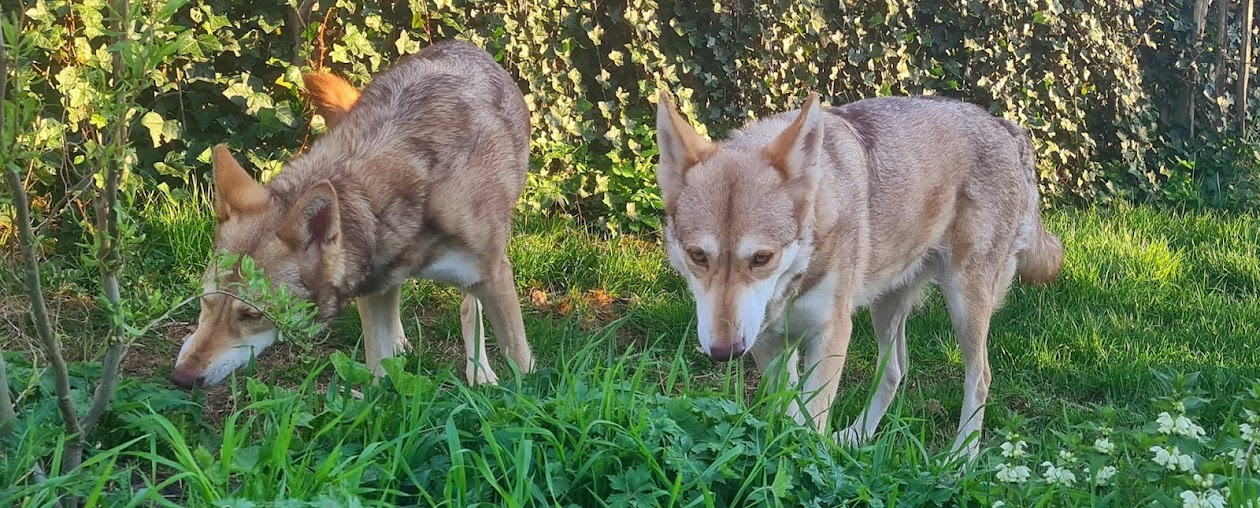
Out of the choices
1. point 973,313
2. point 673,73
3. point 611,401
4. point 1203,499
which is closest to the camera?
point 1203,499

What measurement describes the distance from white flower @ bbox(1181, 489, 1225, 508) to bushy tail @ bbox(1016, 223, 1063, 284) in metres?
2.51

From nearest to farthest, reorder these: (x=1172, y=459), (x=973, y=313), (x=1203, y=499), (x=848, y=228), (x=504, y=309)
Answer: (x=1203, y=499), (x=1172, y=459), (x=848, y=228), (x=504, y=309), (x=973, y=313)

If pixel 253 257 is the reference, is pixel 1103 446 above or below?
below

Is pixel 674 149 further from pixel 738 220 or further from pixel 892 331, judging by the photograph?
pixel 892 331

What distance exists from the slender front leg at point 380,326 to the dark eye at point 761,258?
1.64 m

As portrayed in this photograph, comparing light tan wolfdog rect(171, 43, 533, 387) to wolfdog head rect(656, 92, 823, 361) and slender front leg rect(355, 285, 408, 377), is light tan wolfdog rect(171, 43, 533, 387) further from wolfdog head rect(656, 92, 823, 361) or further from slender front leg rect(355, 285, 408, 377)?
wolfdog head rect(656, 92, 823, 361)

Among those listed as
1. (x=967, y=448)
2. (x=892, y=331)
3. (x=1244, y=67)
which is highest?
(x=967, y=448)

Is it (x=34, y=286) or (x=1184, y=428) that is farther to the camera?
(x=1184, y=428)

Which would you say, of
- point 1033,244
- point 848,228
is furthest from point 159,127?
point 1033,244

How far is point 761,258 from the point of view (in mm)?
3420

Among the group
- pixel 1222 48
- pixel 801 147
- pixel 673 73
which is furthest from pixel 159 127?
pixel 1222 48

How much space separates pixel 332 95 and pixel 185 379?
1997 millimetres

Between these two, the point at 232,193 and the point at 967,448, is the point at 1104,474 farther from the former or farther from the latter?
the point at 232,193

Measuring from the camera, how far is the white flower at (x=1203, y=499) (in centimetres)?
235
